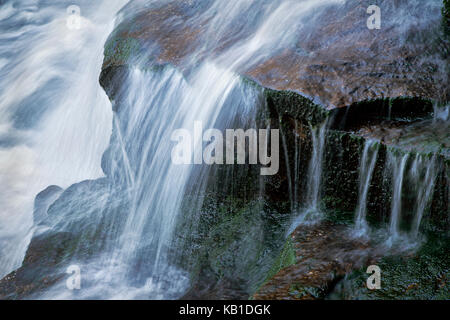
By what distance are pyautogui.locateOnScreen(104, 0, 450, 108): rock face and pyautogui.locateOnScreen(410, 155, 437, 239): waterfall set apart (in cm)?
77

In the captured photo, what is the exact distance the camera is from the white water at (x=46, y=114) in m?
7.67

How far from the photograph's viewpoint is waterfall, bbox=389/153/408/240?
4168 millimetres

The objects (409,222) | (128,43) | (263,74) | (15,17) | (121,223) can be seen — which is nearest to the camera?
(409,222)

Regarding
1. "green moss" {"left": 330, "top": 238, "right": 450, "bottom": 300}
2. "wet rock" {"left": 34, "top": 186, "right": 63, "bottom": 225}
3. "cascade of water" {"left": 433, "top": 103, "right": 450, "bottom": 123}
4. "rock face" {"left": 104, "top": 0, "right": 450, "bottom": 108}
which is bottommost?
"green moss" {"left": 330, "top": 238, "right": 450, "bottom": 300}

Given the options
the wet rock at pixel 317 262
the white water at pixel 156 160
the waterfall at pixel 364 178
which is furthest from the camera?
the white water at pixel 156 160

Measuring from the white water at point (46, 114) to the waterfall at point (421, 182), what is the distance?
16.4ft

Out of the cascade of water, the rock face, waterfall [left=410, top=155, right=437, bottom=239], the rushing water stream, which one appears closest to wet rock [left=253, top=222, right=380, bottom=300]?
the rushing water stream

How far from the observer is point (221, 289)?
4.29 metres

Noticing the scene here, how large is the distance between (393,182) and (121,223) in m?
3.35

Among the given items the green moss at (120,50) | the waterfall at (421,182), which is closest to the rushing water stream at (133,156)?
the waterfall at (421,182)

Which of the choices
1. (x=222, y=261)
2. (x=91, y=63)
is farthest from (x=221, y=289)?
(x=91, y=63)

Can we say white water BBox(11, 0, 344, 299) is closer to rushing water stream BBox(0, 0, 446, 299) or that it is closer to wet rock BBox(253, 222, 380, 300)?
rushing water stream BBox(0, 0, 446, 299)

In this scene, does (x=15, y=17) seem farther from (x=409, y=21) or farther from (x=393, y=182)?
(x=393, y=182)

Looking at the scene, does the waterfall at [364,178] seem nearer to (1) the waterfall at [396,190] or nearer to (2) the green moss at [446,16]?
(1) the waterfall at [396,190]
